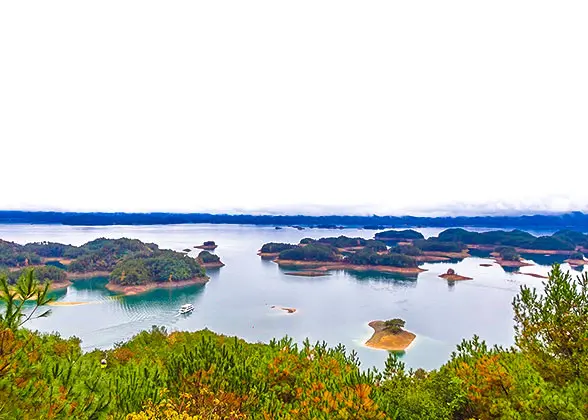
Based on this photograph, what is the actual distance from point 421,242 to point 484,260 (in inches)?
786

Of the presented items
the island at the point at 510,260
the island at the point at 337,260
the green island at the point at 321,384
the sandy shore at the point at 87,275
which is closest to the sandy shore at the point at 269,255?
the island at the point at 337,260

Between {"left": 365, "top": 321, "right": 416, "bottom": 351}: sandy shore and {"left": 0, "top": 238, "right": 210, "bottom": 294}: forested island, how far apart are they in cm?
4010

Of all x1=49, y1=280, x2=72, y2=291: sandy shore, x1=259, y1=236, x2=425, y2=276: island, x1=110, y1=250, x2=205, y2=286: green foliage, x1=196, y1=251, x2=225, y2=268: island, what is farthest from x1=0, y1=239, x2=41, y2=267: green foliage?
x1=259, y1=236, x2=425, y2=276: island

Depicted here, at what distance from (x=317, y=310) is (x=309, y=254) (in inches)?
1758

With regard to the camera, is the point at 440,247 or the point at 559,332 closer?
the point at 559,332

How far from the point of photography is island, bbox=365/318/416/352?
35.9m

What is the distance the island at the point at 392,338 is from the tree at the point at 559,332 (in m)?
28.4

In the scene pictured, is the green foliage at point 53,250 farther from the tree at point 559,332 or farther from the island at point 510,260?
the island at point 510,260

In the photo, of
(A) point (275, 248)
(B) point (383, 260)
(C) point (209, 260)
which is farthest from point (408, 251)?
(C) point (209, 260)

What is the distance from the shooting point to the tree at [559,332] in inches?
307

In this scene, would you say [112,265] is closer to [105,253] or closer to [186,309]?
[105,253]

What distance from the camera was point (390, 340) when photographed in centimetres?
3678

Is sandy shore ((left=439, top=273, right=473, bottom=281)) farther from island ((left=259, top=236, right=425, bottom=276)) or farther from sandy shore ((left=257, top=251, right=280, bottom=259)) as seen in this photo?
sandy shore ((left=257, top=251, right=280, bottom=259))

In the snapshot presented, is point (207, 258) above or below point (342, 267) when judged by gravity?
above
